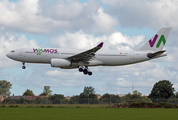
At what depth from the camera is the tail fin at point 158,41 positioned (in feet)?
163

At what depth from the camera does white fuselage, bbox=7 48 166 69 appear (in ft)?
146

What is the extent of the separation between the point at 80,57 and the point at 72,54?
1.62 meters

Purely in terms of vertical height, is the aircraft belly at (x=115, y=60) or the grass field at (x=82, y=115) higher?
the aircraft belly at (x=115, y=60)

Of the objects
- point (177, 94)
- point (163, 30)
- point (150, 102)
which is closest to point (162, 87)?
point (177, 94)

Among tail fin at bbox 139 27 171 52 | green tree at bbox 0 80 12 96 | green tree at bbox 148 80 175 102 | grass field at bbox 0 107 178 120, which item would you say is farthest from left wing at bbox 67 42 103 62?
green tree at bbox 0 80 12 96

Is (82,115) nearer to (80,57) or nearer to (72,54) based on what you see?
(80,57)

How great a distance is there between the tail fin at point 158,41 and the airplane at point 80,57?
195 cm

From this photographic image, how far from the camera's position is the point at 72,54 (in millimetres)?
45250

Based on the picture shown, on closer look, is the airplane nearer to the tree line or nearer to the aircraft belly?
the aircraft belly

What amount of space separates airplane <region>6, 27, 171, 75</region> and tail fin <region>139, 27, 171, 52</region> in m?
1.95

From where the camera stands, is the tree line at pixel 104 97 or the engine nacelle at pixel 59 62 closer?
the engine nacelle at pixel 59 62

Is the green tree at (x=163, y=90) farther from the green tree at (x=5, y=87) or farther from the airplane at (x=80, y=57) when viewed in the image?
the green tree at (x=5, y=87)

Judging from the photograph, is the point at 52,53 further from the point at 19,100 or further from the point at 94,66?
the point at 19,100

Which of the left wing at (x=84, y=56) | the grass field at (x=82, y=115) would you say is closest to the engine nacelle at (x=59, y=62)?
the left wing at (x=84, y=56)
